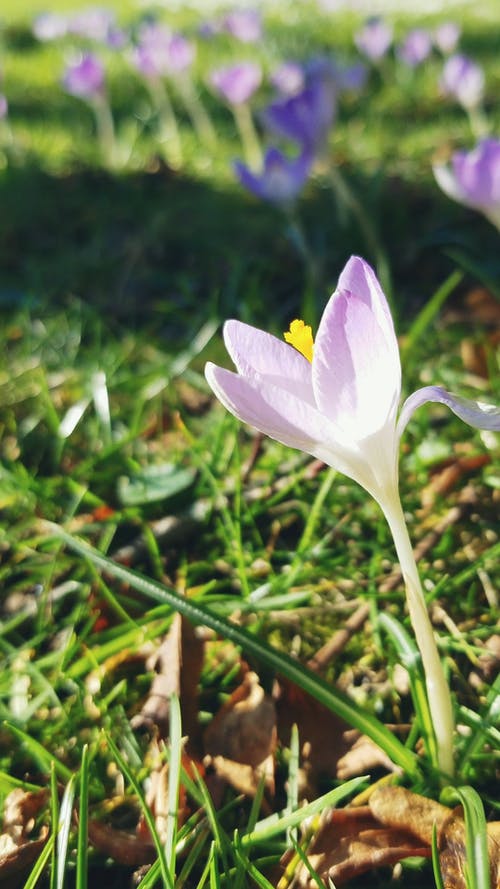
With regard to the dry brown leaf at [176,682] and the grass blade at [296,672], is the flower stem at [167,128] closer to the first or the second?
the dry brown leaf at [176,682]

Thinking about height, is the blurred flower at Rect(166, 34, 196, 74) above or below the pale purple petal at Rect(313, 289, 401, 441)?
below

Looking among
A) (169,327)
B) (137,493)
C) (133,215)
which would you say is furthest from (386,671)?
(133,215)

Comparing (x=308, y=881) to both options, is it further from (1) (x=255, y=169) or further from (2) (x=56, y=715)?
(1) (x=255, y=169)

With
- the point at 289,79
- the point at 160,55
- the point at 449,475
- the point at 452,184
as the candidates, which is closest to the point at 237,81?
the point at 289,79

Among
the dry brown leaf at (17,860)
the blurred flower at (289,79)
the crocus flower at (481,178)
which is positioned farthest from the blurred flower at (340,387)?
the blurred flower at (289,79)

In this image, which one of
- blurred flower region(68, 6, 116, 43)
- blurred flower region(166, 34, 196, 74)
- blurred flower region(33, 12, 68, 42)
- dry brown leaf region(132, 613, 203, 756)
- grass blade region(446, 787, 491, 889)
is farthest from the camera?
blurred flower region(33, 12, 68, 42)

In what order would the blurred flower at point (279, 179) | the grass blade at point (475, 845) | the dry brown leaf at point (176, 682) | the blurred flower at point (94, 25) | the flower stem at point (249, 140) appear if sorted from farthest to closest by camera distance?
the blurred flower at point (94, 25) → the flower stem at point (249, 140) → the blurred flower at point (279, 179) → the dry brown leaf at point (176, 682) → the grass blade at point (475, 845)

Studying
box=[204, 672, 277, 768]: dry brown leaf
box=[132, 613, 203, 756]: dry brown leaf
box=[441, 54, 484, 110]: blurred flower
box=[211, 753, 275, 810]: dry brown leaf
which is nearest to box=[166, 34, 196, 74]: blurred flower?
box=[441, 54, 484, 110]: blurred flower

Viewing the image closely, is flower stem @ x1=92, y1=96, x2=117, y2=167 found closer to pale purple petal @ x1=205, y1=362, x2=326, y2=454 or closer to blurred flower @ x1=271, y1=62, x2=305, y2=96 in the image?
blurred flower @ x1=271, y1=62, x2=305, y2=96
